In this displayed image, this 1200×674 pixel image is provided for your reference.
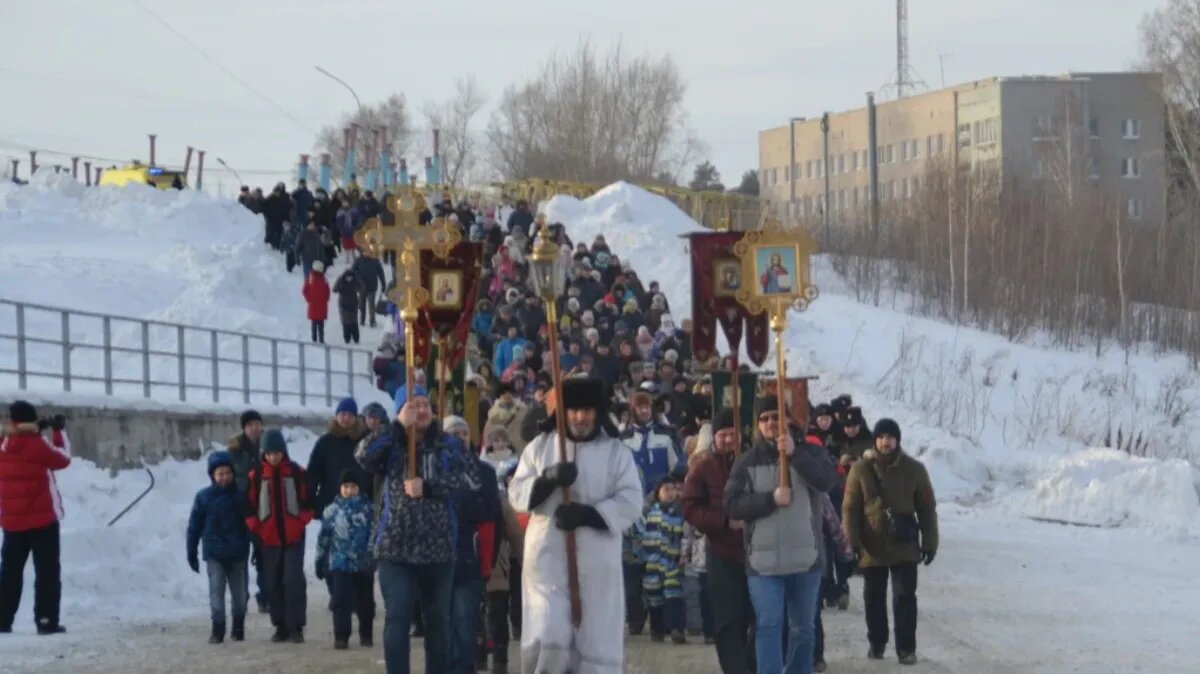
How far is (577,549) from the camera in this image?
11.0 metres

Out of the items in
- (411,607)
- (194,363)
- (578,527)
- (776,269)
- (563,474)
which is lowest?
(411,607)

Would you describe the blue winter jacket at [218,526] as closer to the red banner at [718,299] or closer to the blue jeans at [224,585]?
the blue jeans at [224,585]

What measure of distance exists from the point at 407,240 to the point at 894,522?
3.65 metres

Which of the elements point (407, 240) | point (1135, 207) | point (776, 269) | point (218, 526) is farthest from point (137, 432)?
point (1135, 207)

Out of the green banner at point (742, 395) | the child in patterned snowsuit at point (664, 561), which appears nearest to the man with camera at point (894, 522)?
the green banner at point (742, 395)

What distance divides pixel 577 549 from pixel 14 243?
120ft

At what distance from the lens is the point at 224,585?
632 inches

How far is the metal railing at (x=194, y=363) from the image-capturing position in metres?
28.2

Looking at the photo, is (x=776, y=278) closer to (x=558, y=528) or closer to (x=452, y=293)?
(x=558, y=528)

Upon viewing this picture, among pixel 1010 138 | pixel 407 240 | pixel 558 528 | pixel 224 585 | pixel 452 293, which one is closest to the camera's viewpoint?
pixel 558 528

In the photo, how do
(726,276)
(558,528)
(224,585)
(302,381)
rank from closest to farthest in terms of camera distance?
1. (558,528)
2. (224,585)
3. (726,276)
4. (302,381)

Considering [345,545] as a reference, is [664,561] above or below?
below

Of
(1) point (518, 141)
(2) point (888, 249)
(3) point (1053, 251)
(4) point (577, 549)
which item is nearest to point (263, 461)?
(4) point (577, 549)

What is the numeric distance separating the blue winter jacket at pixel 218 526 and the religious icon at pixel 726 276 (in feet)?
14.0
